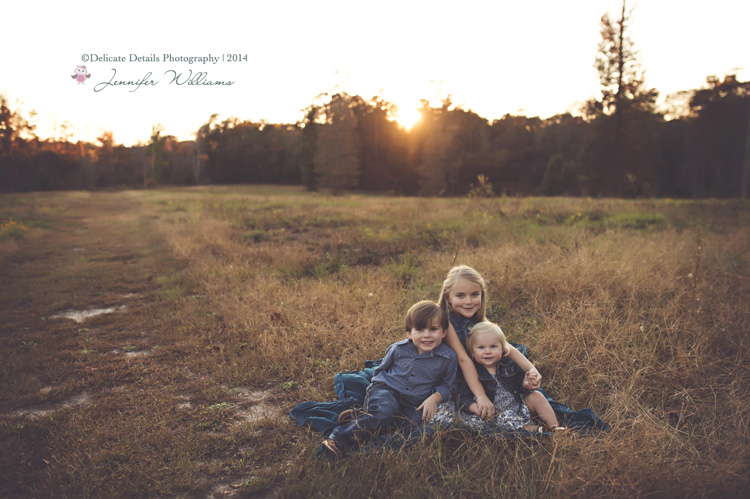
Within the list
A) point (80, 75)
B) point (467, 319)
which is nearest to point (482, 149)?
point (80, 75)

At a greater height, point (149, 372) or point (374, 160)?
point (374, 160)

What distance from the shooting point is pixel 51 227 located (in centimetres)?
1442

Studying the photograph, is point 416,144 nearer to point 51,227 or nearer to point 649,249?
point 51,227

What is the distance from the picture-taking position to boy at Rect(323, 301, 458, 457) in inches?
108

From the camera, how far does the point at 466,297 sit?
9.97ft

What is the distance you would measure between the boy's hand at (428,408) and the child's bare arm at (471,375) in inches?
10.9

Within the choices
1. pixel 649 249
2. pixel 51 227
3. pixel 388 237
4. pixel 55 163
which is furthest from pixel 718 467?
pixel 55 163

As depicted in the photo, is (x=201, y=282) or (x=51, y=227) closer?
(x=201, y=282)

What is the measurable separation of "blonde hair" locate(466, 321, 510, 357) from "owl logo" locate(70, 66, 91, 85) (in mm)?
8563

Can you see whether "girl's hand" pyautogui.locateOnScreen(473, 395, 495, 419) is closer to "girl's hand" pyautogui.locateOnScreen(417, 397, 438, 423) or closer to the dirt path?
"girl's hand" pyautogui.locateOnScreen(417, 397, 438, 423)

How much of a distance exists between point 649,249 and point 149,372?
7.05 meters

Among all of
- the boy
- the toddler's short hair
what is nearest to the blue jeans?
the boy

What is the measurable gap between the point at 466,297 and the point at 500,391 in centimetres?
69

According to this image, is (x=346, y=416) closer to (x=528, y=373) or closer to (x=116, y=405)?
(x=528, y=373)
